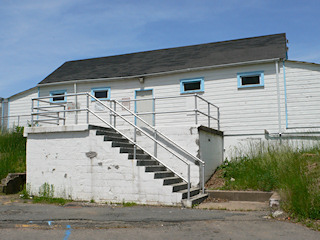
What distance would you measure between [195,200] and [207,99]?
5.99m

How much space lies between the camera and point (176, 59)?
16031mm

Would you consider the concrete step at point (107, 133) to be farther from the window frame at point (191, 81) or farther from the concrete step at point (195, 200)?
the window frame at point (191, 81)

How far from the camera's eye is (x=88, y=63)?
765 inches

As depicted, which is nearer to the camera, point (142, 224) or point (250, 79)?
point (142, 224)

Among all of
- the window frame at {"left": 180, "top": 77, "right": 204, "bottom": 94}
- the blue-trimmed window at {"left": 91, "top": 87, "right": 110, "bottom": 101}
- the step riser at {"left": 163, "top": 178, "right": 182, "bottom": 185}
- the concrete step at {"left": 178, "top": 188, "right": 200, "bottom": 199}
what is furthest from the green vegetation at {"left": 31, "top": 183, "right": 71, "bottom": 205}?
the window frame at {"left": 180, "top": 77, "right": 204, "bottom": 94}

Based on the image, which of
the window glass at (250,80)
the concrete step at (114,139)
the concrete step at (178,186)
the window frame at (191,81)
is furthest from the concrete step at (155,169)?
the window glass at (250,80)

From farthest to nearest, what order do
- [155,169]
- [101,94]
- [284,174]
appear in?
[101,94] < [155,169] < [284,174]

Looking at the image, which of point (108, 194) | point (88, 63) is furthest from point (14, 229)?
point (88, 63)

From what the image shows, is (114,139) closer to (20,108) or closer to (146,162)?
(146,162)

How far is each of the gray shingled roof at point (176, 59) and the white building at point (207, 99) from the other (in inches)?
2.2

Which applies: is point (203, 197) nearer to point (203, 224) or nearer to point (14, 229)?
point (203, 224)

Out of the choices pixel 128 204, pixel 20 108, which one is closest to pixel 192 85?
pixel 128 204

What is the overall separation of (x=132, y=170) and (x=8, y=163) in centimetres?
604

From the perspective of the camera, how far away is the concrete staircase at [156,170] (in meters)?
9.00
